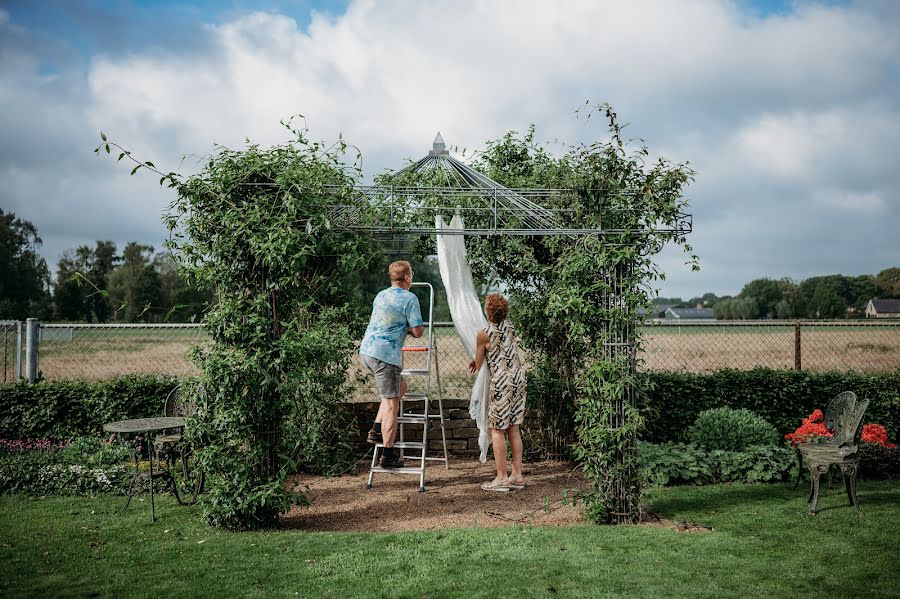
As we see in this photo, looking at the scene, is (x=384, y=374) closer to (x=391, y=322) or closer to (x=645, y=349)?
(x=391, y=322)

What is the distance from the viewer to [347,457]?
26.1 feet

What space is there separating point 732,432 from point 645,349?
143cm

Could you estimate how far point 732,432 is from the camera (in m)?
7.71

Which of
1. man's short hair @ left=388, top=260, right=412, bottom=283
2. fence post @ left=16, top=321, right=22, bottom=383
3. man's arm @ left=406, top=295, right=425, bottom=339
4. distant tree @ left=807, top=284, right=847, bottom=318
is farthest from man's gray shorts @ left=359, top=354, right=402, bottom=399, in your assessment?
distant tree @ left=807, top=284, right=847, bottom=318

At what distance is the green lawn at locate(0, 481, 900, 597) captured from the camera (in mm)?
4289

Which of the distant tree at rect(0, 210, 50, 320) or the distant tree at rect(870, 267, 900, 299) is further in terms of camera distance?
the distant tree at rect(0, 210, 50, 320)

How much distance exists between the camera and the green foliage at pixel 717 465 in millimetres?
7039

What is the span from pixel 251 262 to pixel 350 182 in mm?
1192

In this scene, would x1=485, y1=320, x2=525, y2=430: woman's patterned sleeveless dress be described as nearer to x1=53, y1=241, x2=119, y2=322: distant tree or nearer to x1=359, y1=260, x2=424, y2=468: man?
x1=359, y1=260, x2=424, y2=468: man

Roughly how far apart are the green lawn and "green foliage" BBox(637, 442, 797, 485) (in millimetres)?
972

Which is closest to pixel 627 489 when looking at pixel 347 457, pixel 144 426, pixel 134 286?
pixel 347 457

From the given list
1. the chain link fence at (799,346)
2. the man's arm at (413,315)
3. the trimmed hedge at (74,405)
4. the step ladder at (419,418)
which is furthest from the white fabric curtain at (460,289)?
the trimmed hedge at (74,405)

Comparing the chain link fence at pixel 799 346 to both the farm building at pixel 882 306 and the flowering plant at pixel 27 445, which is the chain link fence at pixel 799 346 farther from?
the flowering plant at pixel 27 445

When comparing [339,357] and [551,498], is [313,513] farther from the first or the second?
[551,498]
